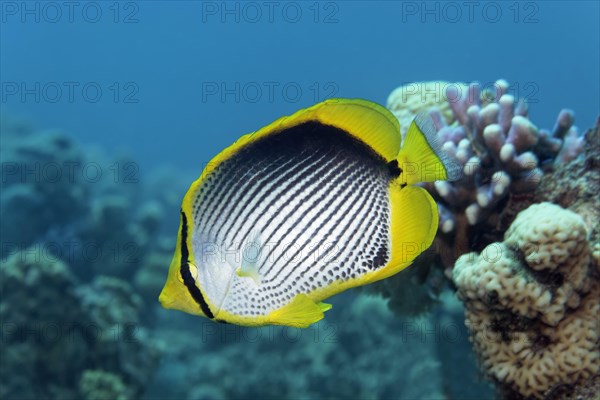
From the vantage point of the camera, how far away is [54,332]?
4.37 meters

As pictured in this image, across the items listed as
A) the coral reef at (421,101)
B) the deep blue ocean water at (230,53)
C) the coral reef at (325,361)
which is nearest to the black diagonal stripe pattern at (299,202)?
the coral reef at (421,101)

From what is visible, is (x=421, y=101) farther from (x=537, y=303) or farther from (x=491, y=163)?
(x=537, y=303)

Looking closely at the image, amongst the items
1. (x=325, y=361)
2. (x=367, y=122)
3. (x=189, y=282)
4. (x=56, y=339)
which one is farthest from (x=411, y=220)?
(x=325, y=361)

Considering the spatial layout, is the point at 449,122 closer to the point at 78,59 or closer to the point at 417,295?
the point at 417,295

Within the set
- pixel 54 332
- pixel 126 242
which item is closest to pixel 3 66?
pixel 126 242

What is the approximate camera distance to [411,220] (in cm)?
121

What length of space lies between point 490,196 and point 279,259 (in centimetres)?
152

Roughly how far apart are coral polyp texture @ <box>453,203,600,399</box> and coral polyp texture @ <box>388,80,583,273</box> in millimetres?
372

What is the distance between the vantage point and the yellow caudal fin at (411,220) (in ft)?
3.90

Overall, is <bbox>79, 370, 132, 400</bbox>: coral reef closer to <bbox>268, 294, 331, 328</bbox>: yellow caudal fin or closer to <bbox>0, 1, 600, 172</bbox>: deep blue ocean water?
<bbox>268, 294, 331, 328</bbox>: yellow caudal fin

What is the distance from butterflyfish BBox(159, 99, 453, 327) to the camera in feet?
3.75

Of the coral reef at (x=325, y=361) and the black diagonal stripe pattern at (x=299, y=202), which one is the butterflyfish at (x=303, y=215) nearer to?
the black diagonal stripe pattern at (x=299, y=202)

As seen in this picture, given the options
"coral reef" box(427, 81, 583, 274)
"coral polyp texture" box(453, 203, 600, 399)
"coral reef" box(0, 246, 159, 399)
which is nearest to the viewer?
"coral polyp texture" box(453, 203, 600, 399)

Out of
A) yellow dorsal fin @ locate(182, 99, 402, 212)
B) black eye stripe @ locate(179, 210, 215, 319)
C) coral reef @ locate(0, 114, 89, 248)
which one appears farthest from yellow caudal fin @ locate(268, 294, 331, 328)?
coral reef @ locate(0, 114, 89, 248)
